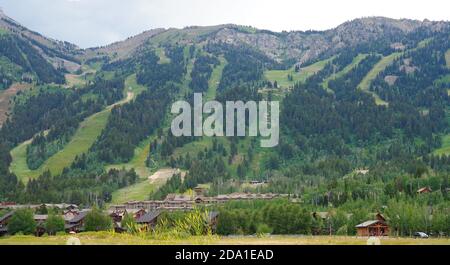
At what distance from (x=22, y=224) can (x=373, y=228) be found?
74.5 m

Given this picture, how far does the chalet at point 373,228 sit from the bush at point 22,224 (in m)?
70.1

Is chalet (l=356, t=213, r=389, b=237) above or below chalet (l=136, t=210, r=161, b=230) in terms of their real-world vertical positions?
above

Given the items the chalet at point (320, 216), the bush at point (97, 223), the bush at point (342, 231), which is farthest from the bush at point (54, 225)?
the bush at point (342, 231)

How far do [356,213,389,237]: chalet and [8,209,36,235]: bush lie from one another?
70088mm

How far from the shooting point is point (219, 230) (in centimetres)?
12600

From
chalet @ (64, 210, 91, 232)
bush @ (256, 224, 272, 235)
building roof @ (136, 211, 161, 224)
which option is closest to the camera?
bush @ (256, 224, 272, 235)

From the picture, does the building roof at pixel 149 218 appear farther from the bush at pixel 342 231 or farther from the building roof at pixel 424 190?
the building roof at pixel 424 190

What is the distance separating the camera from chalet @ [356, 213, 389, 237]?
381 ft

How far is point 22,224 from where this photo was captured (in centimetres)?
13375

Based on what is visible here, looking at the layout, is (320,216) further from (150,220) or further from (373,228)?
(150,220)

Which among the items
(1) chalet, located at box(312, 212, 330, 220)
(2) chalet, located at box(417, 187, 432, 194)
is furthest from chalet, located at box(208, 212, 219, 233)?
(2) chalet, located at box(417, 187, 432, 194)

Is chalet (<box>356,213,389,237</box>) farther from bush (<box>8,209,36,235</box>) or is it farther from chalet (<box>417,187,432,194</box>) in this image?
bush (<box>8,209,36,235</box>)
